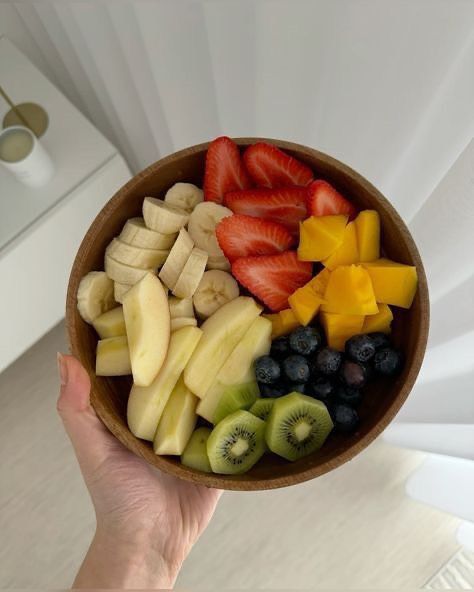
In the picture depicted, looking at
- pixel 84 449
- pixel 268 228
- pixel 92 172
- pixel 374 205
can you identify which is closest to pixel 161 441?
pixel 84 449

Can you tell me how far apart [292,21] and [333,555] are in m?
1.32

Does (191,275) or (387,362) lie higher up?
(387,362)

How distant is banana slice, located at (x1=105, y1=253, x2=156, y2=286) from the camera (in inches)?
33.8

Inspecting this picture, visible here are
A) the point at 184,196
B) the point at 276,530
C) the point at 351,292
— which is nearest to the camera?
the point at 351,292

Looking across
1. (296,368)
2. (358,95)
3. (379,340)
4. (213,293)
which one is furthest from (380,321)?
(358,95)

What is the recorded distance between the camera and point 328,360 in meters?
0.81

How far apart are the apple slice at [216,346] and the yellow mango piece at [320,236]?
0.11 meters

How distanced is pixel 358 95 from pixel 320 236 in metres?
0.25

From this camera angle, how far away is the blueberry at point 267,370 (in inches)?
32.3

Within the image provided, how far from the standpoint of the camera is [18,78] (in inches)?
57.3

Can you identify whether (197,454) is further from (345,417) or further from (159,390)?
(345,417)

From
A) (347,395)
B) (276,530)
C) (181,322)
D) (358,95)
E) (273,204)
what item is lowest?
(276,530)

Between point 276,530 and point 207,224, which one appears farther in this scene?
point 276,530

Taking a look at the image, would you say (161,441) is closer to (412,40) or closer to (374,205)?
(374,205)
